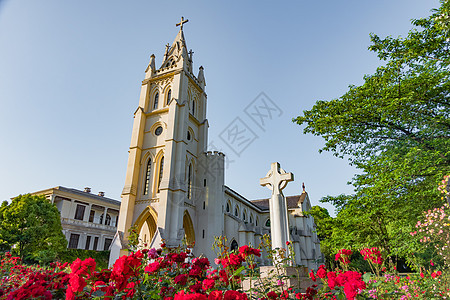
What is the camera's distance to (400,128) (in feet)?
37.6

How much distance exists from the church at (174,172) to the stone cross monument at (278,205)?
11454 millimetres

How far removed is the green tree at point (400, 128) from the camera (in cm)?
991

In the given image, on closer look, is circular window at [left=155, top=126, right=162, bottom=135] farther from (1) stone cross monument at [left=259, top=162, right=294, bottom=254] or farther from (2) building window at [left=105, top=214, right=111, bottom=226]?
(2) building window at [left=105, top=214, right=111, bottom=226]

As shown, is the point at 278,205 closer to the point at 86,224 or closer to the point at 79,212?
the point at 86,224

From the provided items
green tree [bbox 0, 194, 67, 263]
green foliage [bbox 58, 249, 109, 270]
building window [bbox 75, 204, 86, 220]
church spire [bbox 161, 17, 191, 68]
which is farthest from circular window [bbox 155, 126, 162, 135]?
building window [bbox 75, 204, 86, 220]

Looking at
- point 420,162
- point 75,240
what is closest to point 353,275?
point 420,162

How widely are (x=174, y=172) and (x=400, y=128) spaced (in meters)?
16.4

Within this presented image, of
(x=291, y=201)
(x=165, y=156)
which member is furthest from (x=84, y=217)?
(x=291, y=201)

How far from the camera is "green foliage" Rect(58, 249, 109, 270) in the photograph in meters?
24.1

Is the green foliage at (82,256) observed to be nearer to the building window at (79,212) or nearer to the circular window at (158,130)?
the building window at (79,212)

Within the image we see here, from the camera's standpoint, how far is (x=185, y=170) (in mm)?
23703

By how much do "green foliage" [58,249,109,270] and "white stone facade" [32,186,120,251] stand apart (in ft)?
24.8

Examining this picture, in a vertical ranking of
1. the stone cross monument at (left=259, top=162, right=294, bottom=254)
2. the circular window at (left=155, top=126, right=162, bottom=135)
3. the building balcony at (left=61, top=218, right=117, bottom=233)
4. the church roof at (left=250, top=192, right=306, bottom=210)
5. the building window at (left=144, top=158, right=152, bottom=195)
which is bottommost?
the stone cross monument at (left=259, top=162, right=294, bottom=254)

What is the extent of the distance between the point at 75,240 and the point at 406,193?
3573cm
